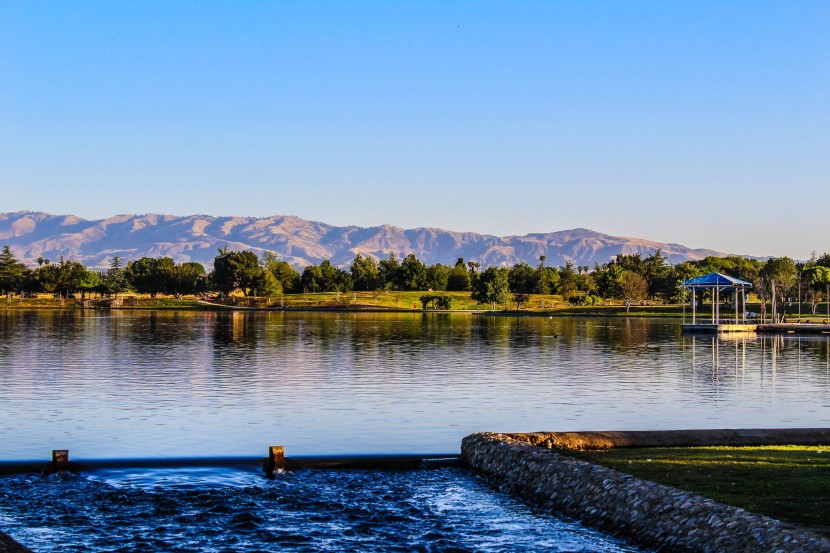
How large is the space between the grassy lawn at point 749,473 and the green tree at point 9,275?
176 m

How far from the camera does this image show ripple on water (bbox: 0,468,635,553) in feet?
51.1

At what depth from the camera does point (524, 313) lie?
135750 mm

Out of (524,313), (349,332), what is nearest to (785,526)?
(349,332)

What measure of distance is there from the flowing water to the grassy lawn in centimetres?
213

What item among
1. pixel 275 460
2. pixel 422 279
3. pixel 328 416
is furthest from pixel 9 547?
pixel 422 279

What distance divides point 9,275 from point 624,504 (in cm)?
18083

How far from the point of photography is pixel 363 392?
Answer: 35.7 meters

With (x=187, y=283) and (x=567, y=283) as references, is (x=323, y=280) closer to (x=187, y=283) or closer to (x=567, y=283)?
(x=187, y=283)

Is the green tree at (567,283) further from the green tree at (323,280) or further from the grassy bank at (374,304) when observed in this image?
the green tree at (323,280)

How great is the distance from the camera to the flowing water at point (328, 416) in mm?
16578

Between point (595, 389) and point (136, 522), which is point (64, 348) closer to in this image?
point (595, 389)

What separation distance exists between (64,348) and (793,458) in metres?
48.3

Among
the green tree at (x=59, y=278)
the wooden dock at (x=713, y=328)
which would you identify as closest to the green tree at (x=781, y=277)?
the wooden dock at (x=713, y=328)

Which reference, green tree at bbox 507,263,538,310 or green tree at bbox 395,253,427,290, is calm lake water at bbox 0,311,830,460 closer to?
green tree at bbox 507,263,538,310
